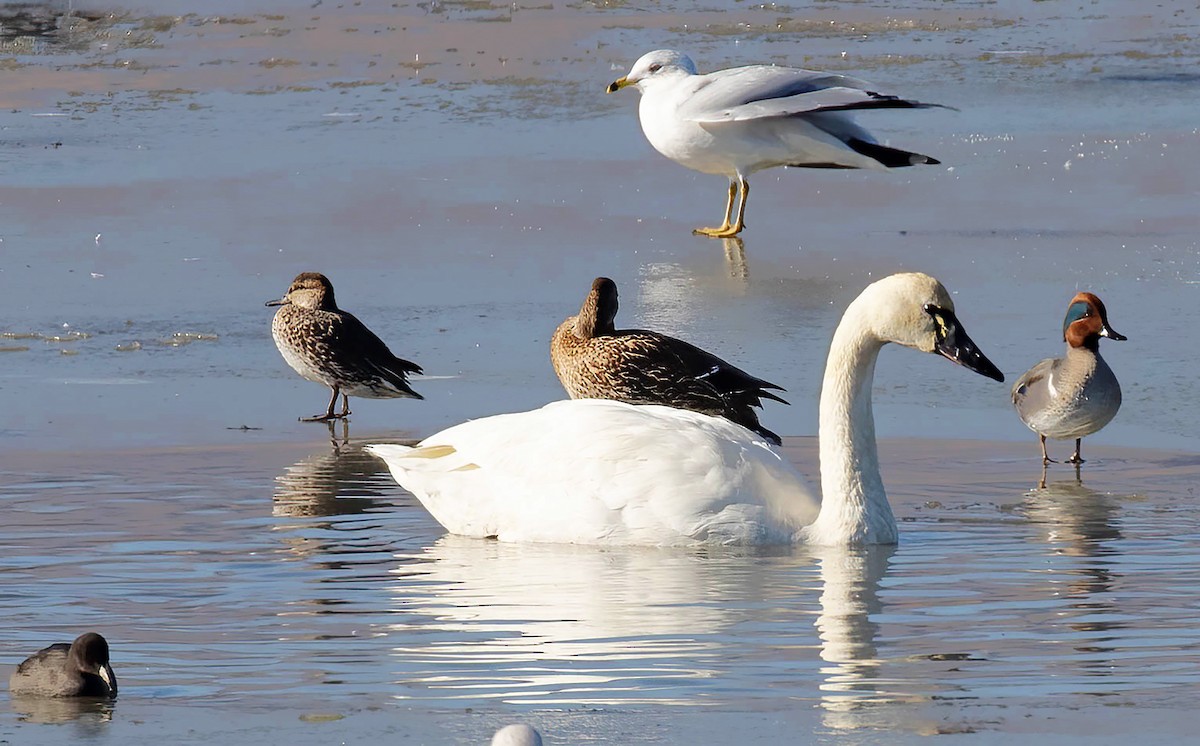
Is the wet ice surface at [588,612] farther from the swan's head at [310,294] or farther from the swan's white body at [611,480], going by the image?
the swan's head at [310,294]

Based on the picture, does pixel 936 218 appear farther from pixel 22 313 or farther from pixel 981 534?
pixel 981 534

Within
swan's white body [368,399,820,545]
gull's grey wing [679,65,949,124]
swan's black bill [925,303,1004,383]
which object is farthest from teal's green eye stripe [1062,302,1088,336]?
gull's grey wing [679,65,949,124]

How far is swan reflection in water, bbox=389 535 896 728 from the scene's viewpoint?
15.3 feet

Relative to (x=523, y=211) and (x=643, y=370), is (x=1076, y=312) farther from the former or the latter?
(x=523, y=211)

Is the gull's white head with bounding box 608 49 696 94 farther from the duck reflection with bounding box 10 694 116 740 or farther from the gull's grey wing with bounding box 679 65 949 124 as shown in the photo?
the duck reflection with bounding box 10 694 116 740

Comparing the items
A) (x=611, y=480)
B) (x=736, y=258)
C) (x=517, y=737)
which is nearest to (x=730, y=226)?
(x=736, y=258)

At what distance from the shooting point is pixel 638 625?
532cm

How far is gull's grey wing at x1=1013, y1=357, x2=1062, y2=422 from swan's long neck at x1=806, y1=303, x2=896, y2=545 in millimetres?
1167

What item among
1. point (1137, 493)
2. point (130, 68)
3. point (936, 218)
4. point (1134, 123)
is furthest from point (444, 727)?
point (130, 68)

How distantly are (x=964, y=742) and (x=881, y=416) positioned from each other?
4367 mm

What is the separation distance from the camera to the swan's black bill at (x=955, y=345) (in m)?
6.73

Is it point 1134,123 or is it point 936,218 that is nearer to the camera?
point 936,218

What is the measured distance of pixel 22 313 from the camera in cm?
1029

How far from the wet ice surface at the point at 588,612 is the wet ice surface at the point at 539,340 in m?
0.02
